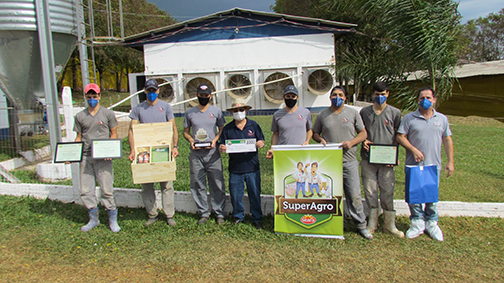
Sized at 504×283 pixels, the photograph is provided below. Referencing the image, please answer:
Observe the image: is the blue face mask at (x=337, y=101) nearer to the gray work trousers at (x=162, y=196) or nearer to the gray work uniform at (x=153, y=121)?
the gray work uniform at (x=153, y=121)

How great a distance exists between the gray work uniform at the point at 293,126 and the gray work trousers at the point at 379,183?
92 centimetres

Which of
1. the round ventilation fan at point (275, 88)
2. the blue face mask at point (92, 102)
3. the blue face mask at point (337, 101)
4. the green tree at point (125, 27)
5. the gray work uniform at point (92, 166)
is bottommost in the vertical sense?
the gray work uniform at point (92, 166)

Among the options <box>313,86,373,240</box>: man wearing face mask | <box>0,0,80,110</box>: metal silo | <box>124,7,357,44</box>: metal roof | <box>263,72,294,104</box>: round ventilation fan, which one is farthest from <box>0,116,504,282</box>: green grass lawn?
<box>124,7,357,44</box>: metal roof

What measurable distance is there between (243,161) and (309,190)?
97cm

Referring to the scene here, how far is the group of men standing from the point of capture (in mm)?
4148

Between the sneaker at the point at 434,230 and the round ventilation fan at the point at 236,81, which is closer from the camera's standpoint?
the sneaker at the point at 434,230

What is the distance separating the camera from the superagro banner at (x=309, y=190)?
420cm

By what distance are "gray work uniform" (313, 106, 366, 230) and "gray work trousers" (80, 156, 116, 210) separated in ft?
10.1

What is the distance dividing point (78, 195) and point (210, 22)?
557 inches

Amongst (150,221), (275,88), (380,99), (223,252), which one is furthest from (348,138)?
(275,88)

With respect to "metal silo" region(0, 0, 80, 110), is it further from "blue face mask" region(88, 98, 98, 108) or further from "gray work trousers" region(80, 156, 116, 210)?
"gray work trousers" region(80, 156, 116, 210)

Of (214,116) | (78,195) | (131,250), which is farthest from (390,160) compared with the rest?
(78,195)

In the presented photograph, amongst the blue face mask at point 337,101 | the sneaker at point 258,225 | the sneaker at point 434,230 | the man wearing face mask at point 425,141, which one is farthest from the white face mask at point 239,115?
the sneaker at point 434,230

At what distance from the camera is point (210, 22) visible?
17.7 metres
